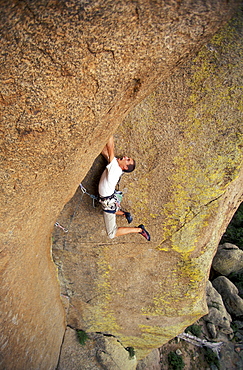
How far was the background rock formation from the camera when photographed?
1.46 m

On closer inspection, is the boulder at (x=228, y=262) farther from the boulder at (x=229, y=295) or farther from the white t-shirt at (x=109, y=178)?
the white t-shirt at (x=109, y=178)

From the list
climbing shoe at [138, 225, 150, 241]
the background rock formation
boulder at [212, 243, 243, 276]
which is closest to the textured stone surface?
climbing shoe at [138, 225, 150, 241]

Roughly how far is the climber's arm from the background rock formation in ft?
0.89

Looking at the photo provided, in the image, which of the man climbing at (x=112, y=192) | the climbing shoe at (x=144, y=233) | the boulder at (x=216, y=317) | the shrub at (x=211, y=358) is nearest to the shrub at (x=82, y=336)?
the man climbing at (x=112, y=192)

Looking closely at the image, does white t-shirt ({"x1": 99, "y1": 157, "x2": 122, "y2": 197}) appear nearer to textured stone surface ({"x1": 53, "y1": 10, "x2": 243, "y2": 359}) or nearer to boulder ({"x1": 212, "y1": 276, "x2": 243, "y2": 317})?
textured stone surface ({"x1": 53, "y1": 10, "x2": 243, "y2": 359})

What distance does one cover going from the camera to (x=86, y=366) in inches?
186

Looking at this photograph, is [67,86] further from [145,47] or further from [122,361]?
[122,361]

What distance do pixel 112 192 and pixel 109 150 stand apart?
566 millimetres

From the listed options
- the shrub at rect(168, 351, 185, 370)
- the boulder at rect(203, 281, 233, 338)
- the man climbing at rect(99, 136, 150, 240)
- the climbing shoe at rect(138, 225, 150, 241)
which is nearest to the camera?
the man climbing at rect(99, 136, 150, 240)

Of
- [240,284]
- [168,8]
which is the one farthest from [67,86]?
[240,284]

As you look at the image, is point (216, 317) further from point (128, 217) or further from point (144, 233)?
point (128, 217)

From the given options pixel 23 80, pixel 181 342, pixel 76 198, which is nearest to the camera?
pixel 23 80

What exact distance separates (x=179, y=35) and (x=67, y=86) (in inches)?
34.9

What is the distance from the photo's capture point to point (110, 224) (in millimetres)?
3490
